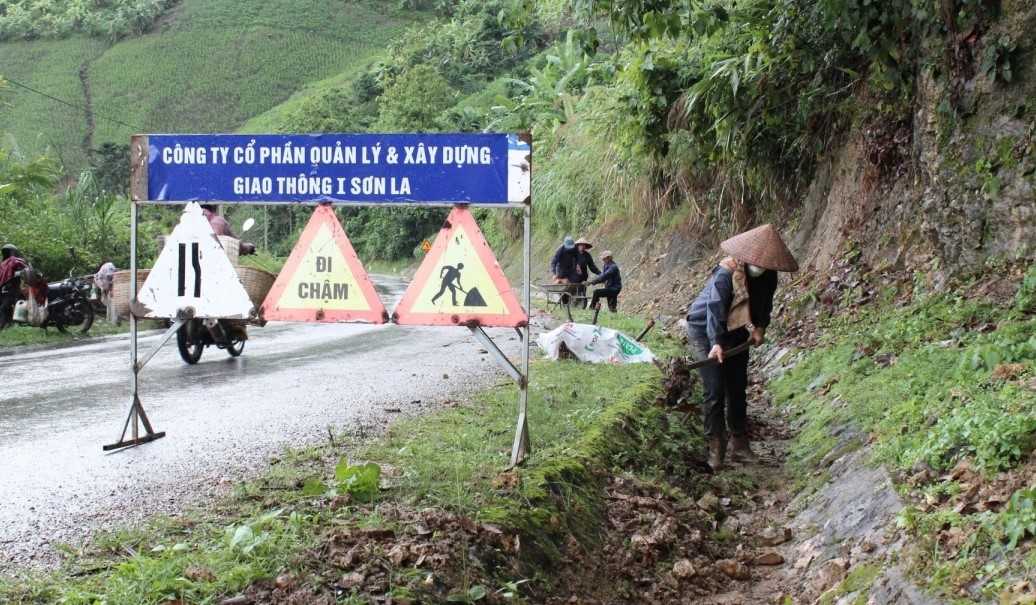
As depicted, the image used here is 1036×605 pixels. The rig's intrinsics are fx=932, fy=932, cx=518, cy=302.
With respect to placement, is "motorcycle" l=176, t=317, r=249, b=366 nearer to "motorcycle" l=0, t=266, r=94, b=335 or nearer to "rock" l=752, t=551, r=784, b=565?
"motorcycle" l=0, t=266, r=94, b=335

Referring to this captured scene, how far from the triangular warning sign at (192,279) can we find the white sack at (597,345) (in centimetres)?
493

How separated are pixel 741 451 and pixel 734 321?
1075mm

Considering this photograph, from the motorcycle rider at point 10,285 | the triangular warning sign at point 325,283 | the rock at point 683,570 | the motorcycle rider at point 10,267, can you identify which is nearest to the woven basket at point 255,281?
the triangular warning sign at point 325,283

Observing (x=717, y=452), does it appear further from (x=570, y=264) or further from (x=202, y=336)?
(x=570, y=264)

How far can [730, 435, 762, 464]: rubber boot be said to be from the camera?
7.24m

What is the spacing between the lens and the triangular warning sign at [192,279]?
6098mm

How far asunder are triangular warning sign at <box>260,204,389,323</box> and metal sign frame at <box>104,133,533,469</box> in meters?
0.20

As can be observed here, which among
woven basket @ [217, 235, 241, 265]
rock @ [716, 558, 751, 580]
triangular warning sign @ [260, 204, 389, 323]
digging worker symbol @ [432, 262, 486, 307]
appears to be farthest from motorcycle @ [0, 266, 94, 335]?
rock @ [716, 558, 751, 580]

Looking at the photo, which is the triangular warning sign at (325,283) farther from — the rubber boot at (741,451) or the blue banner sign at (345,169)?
the rubber boot at (741,451)

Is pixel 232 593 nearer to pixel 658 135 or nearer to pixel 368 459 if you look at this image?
pixel 368 459

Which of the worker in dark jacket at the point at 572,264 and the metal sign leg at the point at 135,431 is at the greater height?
the worker in dark jacket at the point at 572,264

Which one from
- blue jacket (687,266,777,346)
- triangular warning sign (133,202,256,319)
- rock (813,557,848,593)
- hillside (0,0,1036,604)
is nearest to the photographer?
hillside (0,0,1036,604)

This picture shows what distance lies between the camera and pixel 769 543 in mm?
5746

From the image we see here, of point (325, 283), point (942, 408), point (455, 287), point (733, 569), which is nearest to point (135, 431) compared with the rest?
point (325, 283)
